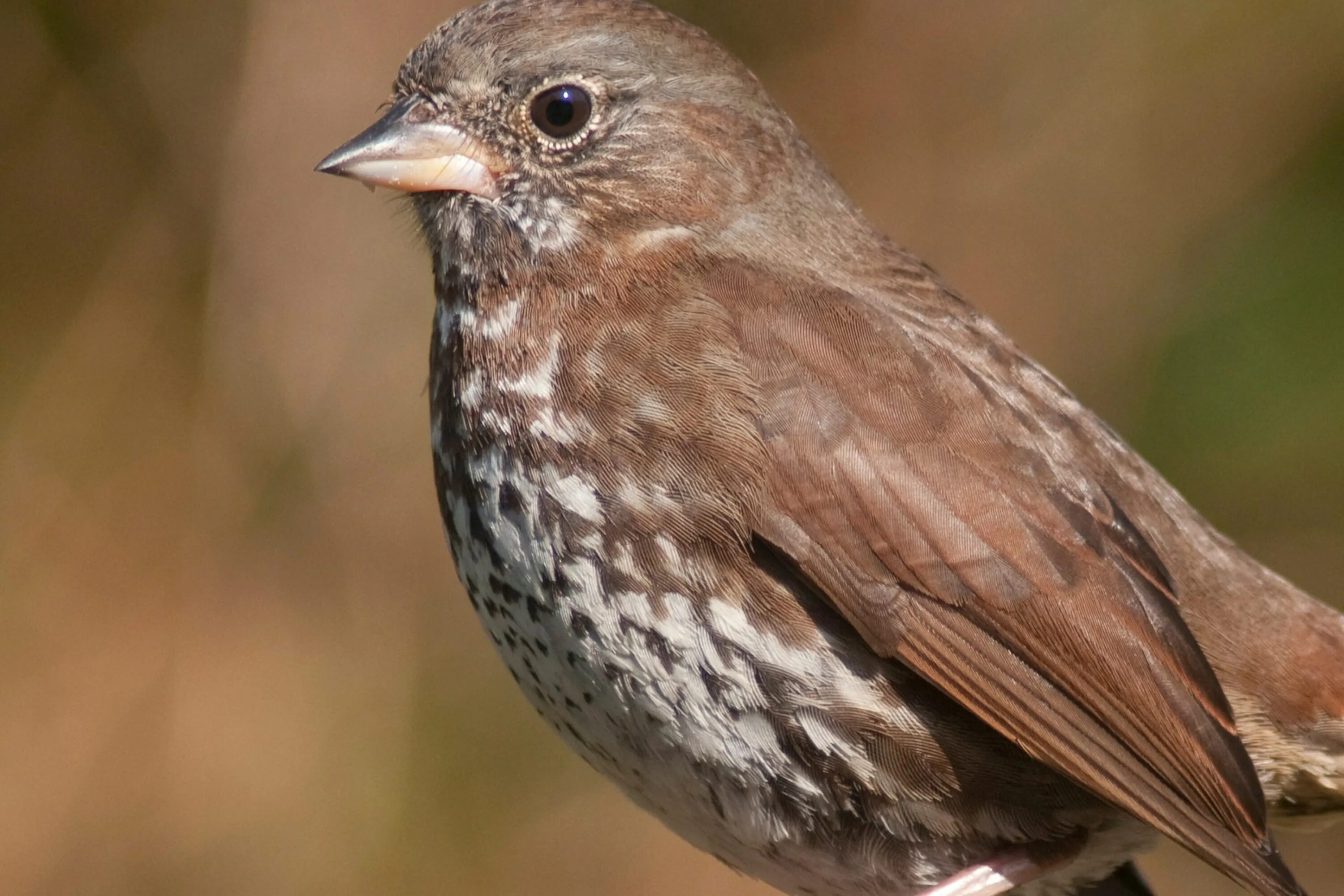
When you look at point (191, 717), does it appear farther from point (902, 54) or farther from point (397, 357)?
point (902, 54)

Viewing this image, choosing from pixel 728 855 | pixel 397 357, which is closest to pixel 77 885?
pixel 397 357

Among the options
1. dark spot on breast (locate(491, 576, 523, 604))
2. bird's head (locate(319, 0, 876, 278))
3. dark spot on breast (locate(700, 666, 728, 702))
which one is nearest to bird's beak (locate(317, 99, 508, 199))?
bird's head (locate(319, 0, 876, 278))

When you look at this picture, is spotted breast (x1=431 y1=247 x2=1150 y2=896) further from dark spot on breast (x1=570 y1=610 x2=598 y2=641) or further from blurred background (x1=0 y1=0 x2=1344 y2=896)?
blurred background (x1=0 y1=0 x2=1344 y2=896)

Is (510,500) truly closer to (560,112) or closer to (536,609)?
(536,609)

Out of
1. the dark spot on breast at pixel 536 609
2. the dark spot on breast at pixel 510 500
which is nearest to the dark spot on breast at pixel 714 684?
the dark spot on breast at pixel 536 609

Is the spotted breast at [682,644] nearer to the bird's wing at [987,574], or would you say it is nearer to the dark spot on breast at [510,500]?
the dark spot on breast at [510,500]

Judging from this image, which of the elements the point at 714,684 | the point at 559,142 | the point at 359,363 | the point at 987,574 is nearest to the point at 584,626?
the point at 714,684
